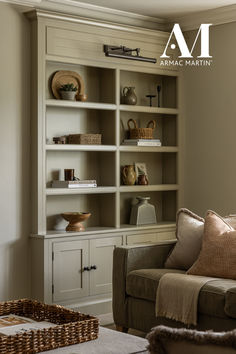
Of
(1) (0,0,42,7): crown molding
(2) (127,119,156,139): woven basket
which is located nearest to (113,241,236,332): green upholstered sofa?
(2) (127,119,156,139): woven basket

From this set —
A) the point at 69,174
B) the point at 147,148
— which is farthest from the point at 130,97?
the point at 69,174

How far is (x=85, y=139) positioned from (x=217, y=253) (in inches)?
65.2

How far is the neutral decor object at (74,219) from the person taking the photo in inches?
197

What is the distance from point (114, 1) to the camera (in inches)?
198

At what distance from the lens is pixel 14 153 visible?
4.82m

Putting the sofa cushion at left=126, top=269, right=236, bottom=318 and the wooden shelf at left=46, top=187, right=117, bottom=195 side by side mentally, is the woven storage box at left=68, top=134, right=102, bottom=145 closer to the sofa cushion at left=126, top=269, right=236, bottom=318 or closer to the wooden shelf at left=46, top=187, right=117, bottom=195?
the wooden shelf at left=46, top=187, right=117, bottom=195

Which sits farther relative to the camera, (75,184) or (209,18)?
(209,18)

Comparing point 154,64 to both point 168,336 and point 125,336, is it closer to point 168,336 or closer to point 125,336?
point 125,336

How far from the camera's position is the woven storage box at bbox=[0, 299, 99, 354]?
2670 mm

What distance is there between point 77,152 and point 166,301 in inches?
72.5

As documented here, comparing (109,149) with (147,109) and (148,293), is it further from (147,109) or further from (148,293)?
(148,293)

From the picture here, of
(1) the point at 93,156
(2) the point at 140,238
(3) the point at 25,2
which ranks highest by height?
(3) the point at 25,2

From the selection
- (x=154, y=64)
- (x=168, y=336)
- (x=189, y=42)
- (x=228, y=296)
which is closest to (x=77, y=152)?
(x=154, y=64)

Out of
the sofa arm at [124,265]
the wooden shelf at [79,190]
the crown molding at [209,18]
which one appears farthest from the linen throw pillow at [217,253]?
the crown molding at [209,18]
